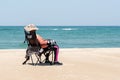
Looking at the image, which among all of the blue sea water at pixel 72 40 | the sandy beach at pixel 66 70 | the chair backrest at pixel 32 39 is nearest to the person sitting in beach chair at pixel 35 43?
the chair backrest at pixel 32 39

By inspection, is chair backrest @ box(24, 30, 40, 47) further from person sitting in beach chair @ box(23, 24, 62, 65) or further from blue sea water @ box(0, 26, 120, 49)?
blue sea water @ box(0, 26, 120, 49)

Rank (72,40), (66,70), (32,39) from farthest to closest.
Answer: (72,40), (32,39), (66,70)

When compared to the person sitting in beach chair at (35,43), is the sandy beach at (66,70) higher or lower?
lower

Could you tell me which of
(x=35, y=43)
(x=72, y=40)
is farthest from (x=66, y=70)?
(x=72, y=40)

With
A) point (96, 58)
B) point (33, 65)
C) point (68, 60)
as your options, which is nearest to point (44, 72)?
point (33, 65)

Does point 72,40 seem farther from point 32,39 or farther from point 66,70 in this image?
point 66,70

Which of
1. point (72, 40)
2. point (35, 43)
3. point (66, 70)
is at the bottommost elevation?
point (72, 40)

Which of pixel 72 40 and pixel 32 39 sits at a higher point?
pixel 32 39

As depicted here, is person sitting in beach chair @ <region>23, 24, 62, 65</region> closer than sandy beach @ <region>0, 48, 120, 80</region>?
No

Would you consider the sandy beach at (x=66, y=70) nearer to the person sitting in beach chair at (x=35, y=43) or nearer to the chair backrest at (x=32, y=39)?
the person sitting in beach chair at (x=35, y=43)

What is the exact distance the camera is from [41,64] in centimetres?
1086

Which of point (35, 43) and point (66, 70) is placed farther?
point (35, 43)

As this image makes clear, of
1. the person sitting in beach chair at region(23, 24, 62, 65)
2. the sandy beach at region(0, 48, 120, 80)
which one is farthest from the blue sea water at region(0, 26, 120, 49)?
the person sitting in beach chair at region(23, 24, 62, 65)

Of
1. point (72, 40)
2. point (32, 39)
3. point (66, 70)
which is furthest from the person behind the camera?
point (72, 40)
